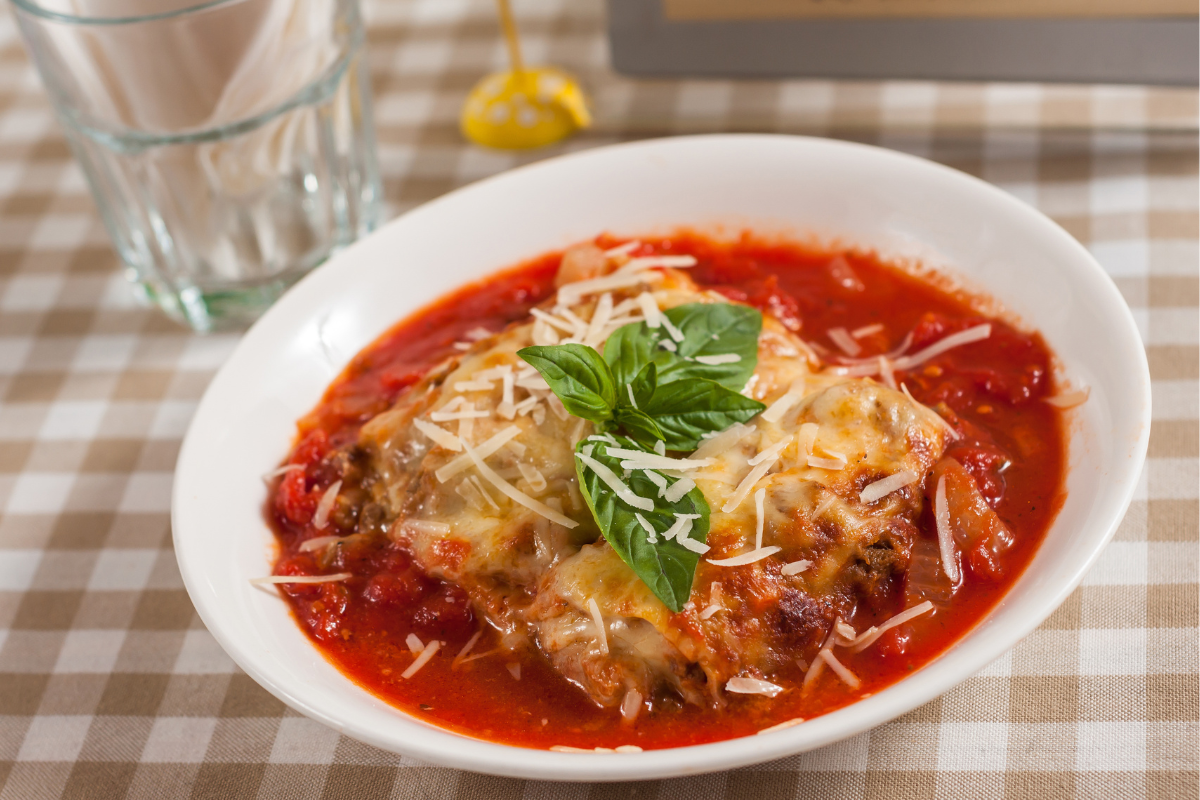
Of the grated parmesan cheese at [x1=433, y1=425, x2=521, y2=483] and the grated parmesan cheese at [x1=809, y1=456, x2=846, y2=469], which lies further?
the grated parmesan cheese at [x1=433, y1=425, x2=521, y2=483]

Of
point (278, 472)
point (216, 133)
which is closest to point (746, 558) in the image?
point (278, 472)

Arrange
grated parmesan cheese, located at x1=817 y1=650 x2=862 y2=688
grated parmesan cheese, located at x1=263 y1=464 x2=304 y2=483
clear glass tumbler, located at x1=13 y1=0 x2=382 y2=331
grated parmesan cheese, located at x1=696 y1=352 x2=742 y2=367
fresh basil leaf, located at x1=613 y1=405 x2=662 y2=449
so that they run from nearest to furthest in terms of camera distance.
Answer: grated parmesan cheese, located at x1=817 y1=650 x2=862 y2=688, fresh basil leaf, located at x1=613 y1=405 x2=662 y2=449, grated parmesan cheese, located at x1=696 y1=352 x2=742 y2=367, grated parmesan cheese, located at x1=263 y1=464 x2=304 y2=483, clear glass tumbler, located at x1=13 y1=0 x2=382 y2=331

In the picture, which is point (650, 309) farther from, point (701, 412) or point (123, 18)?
point (123, 18)

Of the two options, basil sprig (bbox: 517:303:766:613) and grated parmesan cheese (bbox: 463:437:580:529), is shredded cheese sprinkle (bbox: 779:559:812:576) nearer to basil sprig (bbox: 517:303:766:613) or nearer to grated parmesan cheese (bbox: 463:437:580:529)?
basil sprig (bbox: 517:303:766:613)

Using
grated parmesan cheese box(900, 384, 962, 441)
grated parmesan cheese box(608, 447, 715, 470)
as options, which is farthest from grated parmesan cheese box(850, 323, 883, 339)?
grated parmesan cheese box(608, 447, 715, 470)

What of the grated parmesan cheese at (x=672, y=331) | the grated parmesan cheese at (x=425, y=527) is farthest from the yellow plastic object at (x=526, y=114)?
the grated parmesan cheese at (x=425, y=527)

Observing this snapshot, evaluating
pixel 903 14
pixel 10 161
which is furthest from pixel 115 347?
pixel 903 14
